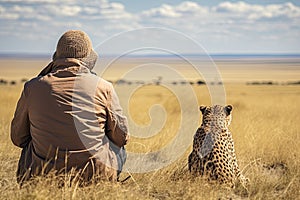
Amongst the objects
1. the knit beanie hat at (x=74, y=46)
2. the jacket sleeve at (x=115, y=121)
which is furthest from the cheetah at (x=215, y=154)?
the knit beanie hat at (x=74, y=46)

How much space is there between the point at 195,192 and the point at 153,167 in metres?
1.08

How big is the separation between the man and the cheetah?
0.89 m

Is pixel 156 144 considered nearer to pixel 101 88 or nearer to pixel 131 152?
pixel 131 152

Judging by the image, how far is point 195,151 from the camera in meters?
4.54

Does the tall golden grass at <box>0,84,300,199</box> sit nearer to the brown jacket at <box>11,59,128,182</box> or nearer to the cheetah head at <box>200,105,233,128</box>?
the brown jacket at <box>11,59,128,182</box>

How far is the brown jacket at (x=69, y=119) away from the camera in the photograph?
3.71 meters

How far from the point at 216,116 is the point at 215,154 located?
41 centimetres

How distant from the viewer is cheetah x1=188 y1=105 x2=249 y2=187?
437cm

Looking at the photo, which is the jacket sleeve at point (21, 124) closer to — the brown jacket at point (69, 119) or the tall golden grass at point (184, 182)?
the brown jacket at point (69, 119)

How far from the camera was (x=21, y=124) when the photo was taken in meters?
3.87

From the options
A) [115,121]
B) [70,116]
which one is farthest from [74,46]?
[115,121]

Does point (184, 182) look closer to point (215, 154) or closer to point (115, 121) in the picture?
point (215, 154)

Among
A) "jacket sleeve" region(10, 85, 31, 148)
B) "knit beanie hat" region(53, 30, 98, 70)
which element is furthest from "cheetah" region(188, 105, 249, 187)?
"jacket sleeve" region(10, 85, 31, 148)

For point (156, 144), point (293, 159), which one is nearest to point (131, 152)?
point (156, 144)
